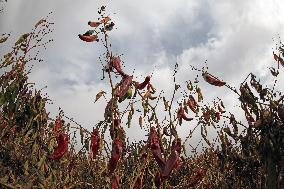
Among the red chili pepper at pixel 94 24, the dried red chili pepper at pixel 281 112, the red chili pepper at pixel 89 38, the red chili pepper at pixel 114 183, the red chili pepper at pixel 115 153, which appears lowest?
the red chili pepper at pixel 114 183

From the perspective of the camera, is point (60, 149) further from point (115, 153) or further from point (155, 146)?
point (155, 146)

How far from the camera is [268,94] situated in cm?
384

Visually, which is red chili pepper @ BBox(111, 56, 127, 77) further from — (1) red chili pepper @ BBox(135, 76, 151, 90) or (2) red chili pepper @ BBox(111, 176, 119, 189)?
(2) red chili pepper @ BBox(111, 176, 119, 189)

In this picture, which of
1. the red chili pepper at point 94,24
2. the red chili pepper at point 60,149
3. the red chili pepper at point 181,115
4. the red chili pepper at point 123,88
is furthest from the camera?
the red chili pepper at point 181,115

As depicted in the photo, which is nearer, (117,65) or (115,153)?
(115,153)

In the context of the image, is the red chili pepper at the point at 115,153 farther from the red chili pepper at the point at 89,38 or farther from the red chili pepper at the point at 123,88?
the red chili pepper at the point at 89,38

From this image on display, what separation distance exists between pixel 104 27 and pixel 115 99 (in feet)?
2.52

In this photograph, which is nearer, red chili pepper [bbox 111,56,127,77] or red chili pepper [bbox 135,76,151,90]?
red chili pepper [bbox 111,56,127,77]

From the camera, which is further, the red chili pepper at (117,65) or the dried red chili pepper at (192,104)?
the dried red chili pepper at (192,104)

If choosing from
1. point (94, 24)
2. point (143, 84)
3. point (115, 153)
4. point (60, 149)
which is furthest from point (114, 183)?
point (94, 24)

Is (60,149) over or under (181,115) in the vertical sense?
under

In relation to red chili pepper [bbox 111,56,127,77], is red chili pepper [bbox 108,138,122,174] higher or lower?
lower

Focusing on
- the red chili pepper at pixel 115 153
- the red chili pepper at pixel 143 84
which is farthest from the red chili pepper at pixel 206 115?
the red chili pepper at pixel 115 153

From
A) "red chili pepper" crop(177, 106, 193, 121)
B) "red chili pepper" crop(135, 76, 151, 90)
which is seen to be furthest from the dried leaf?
"red chili pepper" crop(177, 106, 193, 121)
